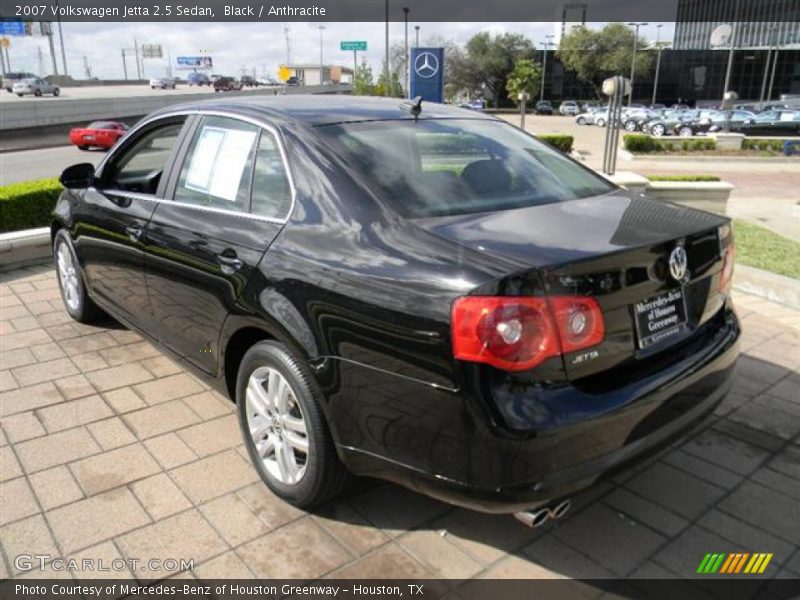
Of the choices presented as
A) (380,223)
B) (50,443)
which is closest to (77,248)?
(50,443)

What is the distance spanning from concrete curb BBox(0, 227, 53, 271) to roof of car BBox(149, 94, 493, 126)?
147 inches

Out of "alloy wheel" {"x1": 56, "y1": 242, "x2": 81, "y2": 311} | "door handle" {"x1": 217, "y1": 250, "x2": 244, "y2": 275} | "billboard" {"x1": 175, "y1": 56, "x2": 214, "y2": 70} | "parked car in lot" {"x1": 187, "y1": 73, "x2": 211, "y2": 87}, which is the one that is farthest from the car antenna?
"billboard" {"x1": 175, "y1": 56, "x2": 214, "y2": 70}

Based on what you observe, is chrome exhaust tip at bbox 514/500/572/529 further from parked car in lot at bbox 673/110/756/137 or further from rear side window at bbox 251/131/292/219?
parked car in lot at bbox 673/110/756/137

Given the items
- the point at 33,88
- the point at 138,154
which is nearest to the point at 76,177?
the point at 138,154

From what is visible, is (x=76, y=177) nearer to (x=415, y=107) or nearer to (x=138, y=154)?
(x=138, y=154)

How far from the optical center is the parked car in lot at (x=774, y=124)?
39625 mm

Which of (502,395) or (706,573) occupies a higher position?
(502,395)

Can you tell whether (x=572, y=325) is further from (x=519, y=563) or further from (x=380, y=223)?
(x=519, y=563)

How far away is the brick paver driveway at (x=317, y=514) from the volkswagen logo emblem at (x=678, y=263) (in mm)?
885

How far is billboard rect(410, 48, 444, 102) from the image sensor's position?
1636 centimetres

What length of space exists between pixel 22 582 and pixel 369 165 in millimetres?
2055

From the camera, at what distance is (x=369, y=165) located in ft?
8.95

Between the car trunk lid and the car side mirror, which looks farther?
the car side mirror

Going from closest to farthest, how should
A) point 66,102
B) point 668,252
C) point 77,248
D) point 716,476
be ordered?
1. point 668,252
2. point 716,476
3. point 77,248
4. point 66,102
